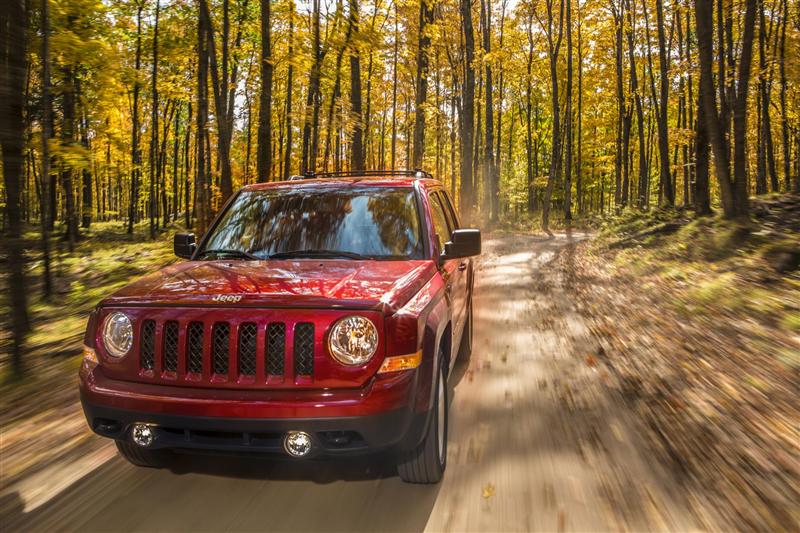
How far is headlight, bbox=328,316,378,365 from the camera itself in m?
2.71

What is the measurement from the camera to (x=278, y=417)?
2615mm

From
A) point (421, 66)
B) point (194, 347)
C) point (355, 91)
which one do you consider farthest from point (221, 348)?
point (421, 66)

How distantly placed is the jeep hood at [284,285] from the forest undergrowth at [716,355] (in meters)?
2.00

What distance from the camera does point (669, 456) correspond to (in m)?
3.62

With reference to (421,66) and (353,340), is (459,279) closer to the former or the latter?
(353,340)

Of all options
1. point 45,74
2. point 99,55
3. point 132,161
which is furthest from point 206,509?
point 132,161

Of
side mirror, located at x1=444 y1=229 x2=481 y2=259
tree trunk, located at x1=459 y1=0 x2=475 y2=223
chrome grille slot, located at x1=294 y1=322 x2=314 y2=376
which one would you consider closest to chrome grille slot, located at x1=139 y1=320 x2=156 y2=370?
chrome grille slot, located at x1=294 y1=322 x2=314 y2=376

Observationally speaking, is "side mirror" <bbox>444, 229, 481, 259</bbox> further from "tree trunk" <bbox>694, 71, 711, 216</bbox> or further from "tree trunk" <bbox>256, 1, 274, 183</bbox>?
"tree trunk" <bbox>694, 71, 711, 216</bbox>

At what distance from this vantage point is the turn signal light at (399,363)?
108 inches

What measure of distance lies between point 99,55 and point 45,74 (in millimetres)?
1717

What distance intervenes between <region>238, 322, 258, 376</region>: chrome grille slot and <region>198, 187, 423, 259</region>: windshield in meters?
1.11

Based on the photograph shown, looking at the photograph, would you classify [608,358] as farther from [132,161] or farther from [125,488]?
[132,161]

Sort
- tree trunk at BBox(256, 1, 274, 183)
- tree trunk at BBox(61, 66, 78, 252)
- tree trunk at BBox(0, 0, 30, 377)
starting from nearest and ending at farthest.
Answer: tree trunk at BBox(0, 0, 30, 377) < tree trunk at BBox(61, 66, 78, 252) < tree trunk at BBox(256, 1, 274, 183)

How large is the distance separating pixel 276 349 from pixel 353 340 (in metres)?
0.38
